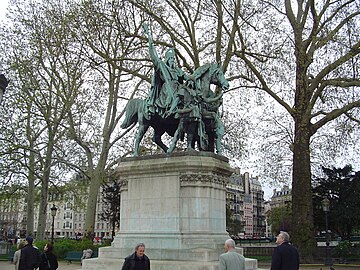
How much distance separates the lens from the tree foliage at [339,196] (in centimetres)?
3691

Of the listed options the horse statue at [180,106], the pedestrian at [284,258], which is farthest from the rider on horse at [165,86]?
the pedestrian at [284,258]

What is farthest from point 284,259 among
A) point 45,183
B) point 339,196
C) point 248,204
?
point 248,204

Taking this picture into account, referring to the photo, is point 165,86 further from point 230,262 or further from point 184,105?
point 230,262

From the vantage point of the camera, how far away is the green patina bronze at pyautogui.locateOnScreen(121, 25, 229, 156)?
13.0 meters

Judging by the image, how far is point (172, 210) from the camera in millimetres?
12227

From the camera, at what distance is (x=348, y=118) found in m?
26.8

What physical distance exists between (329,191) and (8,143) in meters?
27.3

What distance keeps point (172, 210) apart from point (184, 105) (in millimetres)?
3086

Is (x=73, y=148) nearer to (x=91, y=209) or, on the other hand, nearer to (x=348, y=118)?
(x=91, y=209)

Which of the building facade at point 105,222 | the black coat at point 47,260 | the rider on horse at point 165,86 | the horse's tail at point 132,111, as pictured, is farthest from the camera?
the building facade at point 105,222

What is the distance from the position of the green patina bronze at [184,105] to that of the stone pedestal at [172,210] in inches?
30.5

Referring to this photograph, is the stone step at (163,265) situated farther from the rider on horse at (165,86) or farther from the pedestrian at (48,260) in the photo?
the rider on horse at (165,86)

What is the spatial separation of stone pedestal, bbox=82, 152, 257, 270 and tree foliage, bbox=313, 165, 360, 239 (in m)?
27.2

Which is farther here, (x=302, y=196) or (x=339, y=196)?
(x=339, y=196)
